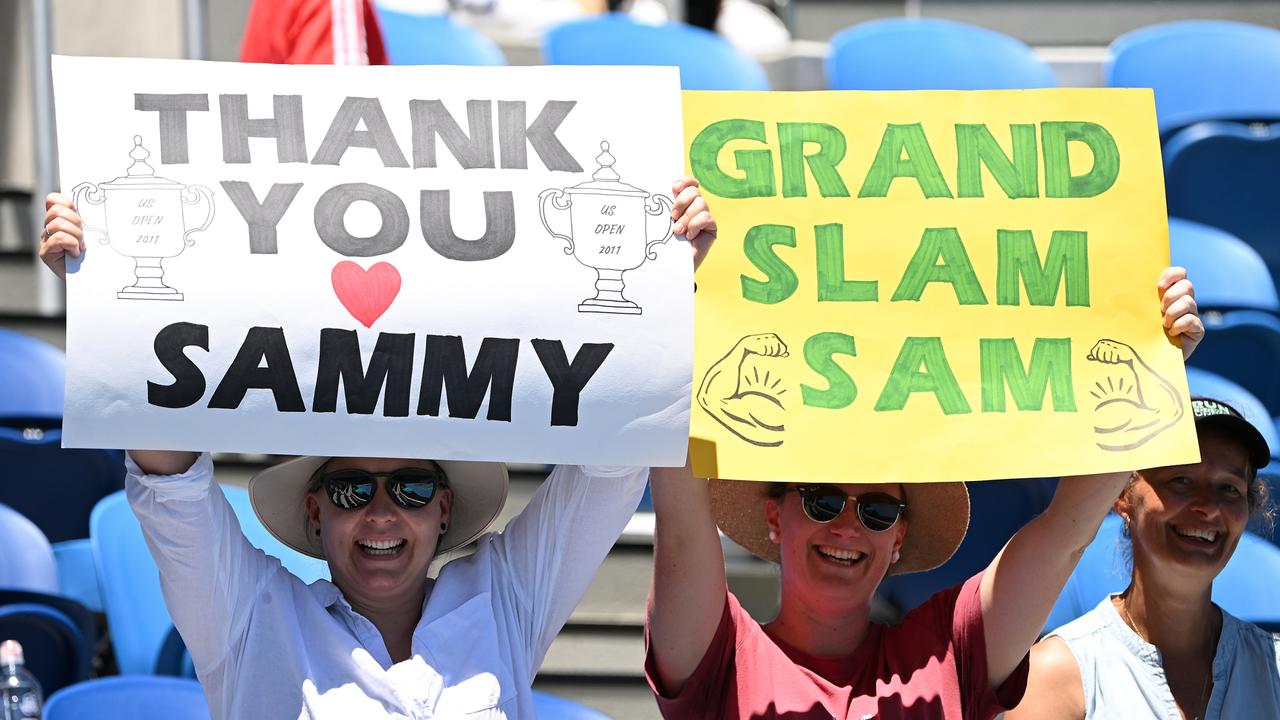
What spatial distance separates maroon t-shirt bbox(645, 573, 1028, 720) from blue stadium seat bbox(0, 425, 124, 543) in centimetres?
234

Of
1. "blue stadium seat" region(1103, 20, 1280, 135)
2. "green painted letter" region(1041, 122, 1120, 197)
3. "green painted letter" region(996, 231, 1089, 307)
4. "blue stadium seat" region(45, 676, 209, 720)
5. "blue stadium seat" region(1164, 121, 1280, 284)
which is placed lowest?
"blue stadium seat" region(45, 676, 209, 720)

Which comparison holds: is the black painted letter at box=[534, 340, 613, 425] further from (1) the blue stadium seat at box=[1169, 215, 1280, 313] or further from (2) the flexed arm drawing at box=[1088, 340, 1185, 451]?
(1) the blue stadium seat at box=[1169, 215, 1280, 313]

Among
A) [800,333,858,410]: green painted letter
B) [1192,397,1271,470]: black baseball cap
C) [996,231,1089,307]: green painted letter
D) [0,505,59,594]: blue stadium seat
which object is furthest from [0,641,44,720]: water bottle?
[1192,397,1271,470]: black baseball cap

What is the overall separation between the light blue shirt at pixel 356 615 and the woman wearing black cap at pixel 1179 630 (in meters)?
0.94

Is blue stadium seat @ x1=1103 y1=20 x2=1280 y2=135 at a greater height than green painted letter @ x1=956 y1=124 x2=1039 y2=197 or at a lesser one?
greater

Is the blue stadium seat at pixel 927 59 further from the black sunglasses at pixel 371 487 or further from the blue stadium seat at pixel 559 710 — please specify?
the black sunglasses at pixel 371 487

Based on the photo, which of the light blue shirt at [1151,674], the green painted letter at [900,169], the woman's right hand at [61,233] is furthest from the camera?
the light blue shirt at [1151,674]

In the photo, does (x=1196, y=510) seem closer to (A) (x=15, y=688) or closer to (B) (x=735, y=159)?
(B) (x=735, y=159)

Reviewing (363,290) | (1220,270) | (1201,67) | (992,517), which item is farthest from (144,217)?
(1201,67)

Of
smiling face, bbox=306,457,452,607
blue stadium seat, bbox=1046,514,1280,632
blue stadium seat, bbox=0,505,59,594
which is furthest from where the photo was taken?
blue stadium seat, bbox=1046,514,1280,632

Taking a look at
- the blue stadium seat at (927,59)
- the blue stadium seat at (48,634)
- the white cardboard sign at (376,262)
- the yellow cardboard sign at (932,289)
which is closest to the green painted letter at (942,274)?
the yellow cardboard sign at (932,289)

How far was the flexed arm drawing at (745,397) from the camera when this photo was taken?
108 inches

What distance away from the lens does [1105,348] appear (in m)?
2.82

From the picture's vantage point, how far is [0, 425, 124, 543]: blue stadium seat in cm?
448
